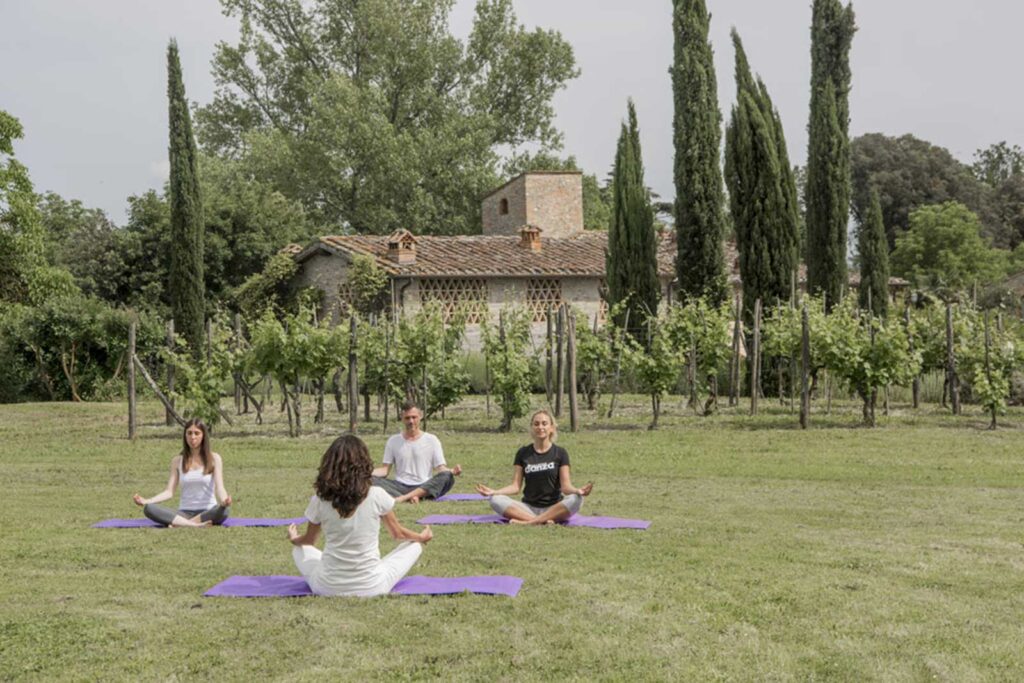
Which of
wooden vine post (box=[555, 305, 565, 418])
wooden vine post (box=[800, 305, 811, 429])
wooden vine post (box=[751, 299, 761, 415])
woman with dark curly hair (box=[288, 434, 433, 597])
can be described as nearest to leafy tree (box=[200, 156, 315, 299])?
wooden vine post (box=[555, 305, 565, 418])

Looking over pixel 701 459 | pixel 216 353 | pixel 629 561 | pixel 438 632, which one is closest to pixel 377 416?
pixel 216 353

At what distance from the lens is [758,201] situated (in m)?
29.1

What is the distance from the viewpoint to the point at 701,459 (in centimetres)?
1672

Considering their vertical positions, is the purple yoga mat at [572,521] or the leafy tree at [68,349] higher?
the leafy tree at [68,349]

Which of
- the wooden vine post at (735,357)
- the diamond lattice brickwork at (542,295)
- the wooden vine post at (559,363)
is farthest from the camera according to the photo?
the diamond lattice brickwork at (542,295)

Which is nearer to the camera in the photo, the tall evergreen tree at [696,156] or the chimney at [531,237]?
the tall evergreen tree at [696,156]

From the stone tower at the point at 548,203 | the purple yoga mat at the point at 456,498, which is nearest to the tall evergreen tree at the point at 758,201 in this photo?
the stone tower at the point at 548,203

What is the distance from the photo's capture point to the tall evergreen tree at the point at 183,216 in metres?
31.4

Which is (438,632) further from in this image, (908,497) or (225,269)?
(225,269)

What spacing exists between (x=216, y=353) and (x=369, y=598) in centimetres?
1389

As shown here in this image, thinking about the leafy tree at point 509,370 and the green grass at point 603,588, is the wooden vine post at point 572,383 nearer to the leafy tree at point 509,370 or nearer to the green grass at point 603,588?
the leafy tree at point 509,370

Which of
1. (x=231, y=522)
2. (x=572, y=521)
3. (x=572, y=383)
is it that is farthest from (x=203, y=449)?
(x=572, y=383)

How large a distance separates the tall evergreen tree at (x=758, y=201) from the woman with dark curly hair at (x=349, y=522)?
69.7ft

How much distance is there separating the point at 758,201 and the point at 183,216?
13753 mm
